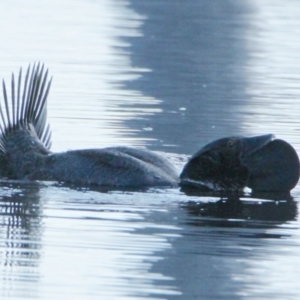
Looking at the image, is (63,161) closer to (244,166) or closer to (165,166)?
Answer: (165,166)

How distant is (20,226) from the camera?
7.22 m

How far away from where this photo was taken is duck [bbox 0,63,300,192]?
330 inches

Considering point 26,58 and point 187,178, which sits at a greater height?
point 26,58

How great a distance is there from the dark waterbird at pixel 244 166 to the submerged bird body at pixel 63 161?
20cm

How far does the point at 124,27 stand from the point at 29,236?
683 inches

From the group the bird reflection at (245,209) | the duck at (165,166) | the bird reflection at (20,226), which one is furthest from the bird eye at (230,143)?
the bird reflection at (20,226)

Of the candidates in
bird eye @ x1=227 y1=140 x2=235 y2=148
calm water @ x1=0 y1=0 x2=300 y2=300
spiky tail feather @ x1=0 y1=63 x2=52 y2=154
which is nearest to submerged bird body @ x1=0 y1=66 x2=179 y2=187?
spiky tail feather @ x1=0 y1=63 x2=52 y2=154

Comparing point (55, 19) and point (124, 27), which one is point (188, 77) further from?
point (55, 19)

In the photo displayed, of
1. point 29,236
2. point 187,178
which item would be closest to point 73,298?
point 29,236

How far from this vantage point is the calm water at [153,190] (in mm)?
6141

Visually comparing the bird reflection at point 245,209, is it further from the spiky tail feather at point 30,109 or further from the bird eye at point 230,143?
the spiky tail feather at point 30,109

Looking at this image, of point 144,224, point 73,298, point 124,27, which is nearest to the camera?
point 73,298

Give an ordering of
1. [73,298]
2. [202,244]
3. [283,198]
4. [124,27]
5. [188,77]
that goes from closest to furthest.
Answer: [73,298] → [202,244] → [283,198] → [188,77] → [124,27]

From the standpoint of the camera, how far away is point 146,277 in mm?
6117
